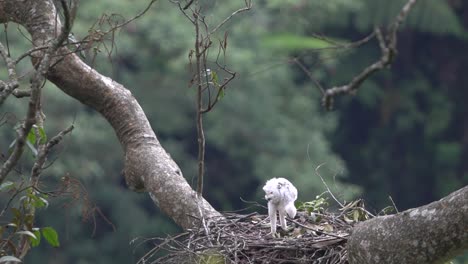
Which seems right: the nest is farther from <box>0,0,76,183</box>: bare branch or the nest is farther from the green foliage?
<box>0,0,76,183</box>: bare branch

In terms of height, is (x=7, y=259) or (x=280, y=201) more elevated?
(x=280, y=201)

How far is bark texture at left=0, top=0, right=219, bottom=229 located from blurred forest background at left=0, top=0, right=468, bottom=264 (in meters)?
14.3

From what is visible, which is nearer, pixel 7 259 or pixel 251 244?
pixel 7 259

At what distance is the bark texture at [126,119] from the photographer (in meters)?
6.00

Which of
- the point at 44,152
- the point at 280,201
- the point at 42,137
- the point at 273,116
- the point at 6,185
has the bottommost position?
the point at 6,185

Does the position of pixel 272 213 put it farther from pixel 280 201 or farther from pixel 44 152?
pixel 44 152

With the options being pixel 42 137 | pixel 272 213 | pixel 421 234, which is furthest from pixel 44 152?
pixel 421 234

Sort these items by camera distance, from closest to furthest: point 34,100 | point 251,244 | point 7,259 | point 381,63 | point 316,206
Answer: point 381,63 → point 34,100 → point 7,259 → point 251,244 → point 316,206

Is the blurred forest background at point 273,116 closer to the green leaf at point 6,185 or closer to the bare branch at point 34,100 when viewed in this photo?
the green leaf at point 6,185

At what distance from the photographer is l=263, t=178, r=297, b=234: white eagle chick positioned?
20.3 ft

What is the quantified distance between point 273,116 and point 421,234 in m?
23.3

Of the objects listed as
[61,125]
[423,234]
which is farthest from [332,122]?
[423,234]

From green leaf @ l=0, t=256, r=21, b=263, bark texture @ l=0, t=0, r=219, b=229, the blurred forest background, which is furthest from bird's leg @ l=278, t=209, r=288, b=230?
the blurred forest background

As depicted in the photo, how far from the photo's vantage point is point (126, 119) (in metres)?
6.27
